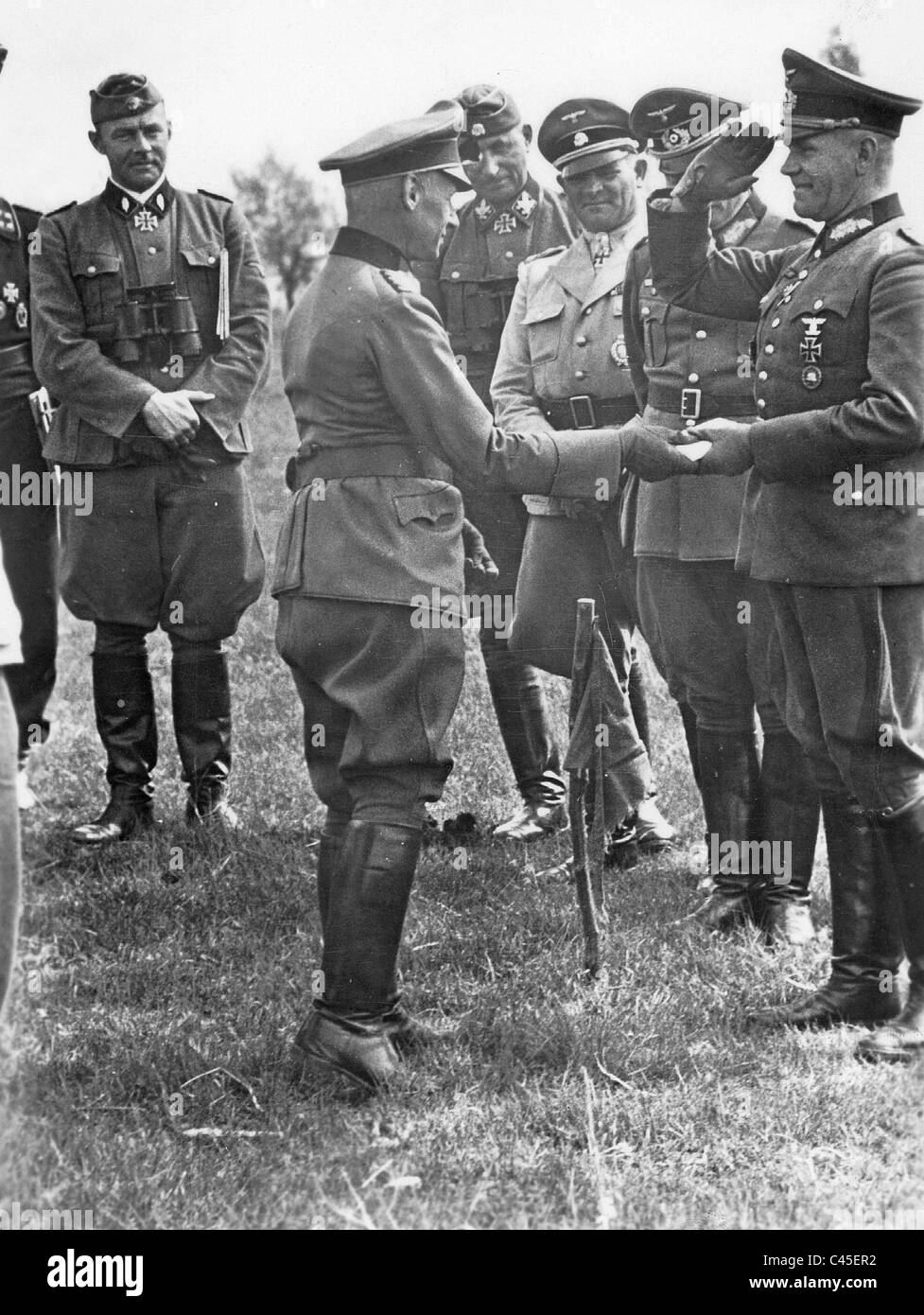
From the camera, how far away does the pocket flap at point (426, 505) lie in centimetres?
454

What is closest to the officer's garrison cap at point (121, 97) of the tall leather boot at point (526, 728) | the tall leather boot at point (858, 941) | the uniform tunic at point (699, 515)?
the uniform tunic at point (699, 515)

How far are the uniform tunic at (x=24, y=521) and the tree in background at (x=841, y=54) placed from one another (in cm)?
329

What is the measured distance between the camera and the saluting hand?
5.89 meters

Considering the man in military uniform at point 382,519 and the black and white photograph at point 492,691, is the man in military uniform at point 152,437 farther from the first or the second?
the man in military uniform at point 382,519

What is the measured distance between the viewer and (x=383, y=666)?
4.54m

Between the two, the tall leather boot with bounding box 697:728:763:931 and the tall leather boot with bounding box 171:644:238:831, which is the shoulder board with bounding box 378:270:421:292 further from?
the tall leather boot with bounding box 171:644:238:831

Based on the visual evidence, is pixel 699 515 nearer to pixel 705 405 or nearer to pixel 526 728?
pixel 705 405

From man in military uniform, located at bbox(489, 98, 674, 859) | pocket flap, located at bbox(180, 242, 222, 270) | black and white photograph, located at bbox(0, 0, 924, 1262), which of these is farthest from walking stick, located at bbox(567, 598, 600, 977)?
pocket flap, located at bbox(180, 242, 222, 270)

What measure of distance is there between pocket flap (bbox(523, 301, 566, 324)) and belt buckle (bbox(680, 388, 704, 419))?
87cm

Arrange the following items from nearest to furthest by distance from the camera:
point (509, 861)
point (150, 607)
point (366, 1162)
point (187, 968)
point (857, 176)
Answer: point (366, 1162) → point (857, 176) → point (187, 968) → point (509, 861) → point (150, 607)

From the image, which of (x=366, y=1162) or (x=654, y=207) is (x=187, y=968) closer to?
(x=366, y=1162)

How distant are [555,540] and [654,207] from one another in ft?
5.23

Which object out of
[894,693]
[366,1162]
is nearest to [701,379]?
[894,693]
